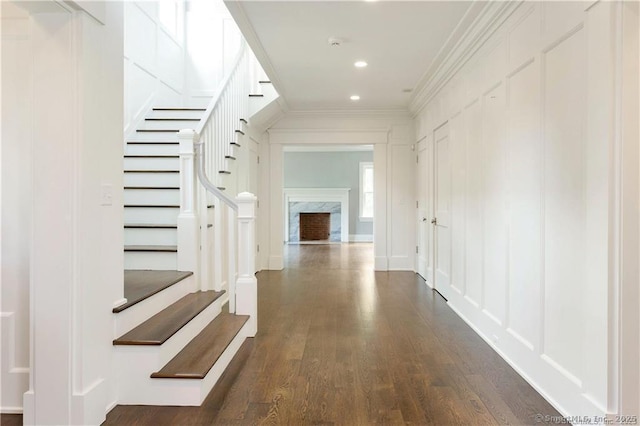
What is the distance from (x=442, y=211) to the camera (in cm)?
463

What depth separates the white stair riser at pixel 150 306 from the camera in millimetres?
2162

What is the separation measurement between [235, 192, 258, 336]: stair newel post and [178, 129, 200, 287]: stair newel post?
0.36 metres

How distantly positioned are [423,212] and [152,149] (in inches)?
147

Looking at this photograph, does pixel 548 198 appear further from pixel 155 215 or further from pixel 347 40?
pixel 155 215

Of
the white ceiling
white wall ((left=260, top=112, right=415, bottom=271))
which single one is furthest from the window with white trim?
the white ceiling

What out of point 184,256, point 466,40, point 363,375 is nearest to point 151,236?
point 184,256

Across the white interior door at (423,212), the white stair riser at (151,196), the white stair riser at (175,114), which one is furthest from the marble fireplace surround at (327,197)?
the white stair riser at (151,196)

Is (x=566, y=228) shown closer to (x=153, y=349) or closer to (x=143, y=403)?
(x=153, y=349)

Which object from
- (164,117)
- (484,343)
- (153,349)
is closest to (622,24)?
(484,343)

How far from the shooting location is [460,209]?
381cm

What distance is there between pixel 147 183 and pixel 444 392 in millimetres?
3398

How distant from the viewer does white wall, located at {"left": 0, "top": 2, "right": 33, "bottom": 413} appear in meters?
2.00

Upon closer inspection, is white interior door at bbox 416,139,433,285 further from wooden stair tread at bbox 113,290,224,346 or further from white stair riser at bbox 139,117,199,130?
wooden stair tread at bbox 113,290,224,346

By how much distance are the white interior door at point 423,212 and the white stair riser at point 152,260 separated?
334cm
